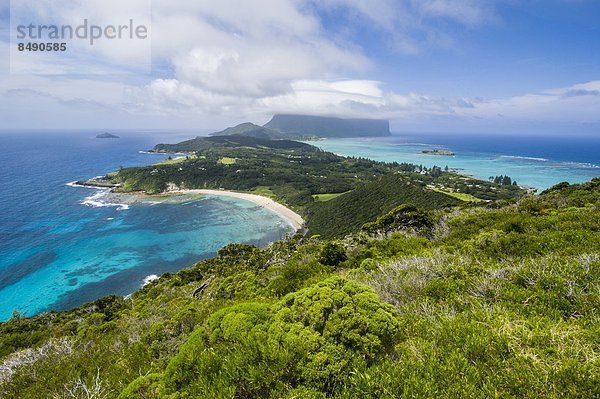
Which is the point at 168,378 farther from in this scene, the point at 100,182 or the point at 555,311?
the point at 100,182

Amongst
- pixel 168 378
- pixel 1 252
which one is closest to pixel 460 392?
pixel 168 378

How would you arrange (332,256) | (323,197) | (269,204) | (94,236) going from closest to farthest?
(332,256) < (94,236) < (269,204) < (323,197)

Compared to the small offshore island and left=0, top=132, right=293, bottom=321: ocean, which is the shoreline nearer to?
left=0, top=132, right=293, bottom=321: ocean

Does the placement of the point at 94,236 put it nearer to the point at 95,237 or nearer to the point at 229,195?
the point at 95,237

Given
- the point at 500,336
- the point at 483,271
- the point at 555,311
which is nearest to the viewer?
the point at 500,336

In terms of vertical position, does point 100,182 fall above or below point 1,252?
above

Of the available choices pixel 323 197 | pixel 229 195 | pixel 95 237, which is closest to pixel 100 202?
pixel 95 237

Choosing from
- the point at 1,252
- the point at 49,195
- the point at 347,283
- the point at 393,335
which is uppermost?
the point at 347,283

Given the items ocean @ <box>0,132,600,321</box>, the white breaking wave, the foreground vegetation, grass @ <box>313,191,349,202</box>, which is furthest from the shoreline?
the foreground vegetation
